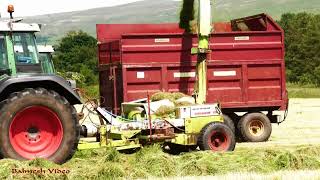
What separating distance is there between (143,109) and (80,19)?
191237 millimetres

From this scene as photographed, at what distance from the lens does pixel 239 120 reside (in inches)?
512

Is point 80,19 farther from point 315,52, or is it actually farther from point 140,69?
point 140,69

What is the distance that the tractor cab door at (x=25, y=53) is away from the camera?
8039 millimetres

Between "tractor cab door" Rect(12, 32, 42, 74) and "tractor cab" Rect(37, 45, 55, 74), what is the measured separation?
A: 0.22 meters

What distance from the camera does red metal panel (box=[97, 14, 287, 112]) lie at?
1219cm

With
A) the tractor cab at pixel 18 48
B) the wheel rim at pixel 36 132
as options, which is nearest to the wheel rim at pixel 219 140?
the wheel rim at pixel 36 132

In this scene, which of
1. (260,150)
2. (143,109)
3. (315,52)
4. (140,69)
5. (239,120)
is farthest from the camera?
(315,52)

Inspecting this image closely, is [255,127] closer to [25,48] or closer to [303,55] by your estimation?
[25,48]

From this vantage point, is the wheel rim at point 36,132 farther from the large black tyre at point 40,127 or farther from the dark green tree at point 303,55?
the dark green tree at point 303,55

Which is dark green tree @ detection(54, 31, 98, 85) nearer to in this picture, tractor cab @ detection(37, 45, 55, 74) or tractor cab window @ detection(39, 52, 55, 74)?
tractor cab @ detection(37, 45, 55, 74)

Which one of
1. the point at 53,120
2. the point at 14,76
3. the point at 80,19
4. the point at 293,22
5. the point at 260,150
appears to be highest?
the point at 80,19

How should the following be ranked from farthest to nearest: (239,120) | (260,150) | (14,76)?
(239,120)
(260,150)
(14,76)

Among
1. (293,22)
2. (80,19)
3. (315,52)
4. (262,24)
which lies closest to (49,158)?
(262,24)

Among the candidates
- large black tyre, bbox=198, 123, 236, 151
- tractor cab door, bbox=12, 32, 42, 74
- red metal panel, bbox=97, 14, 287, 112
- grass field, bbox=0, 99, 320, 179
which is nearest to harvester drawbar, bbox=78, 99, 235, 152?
large black tyre, bbox=198, 123, 236, 151
